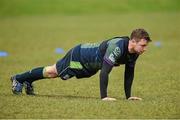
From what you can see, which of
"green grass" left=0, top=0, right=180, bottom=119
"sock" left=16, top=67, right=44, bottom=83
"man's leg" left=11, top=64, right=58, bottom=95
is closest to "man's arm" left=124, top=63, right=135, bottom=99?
"green grass" left=0, top=0, right=180, bottom=119

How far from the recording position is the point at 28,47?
22.0 m

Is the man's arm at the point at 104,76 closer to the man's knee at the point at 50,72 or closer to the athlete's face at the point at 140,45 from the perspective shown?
the athlete's face at the point at 140,45

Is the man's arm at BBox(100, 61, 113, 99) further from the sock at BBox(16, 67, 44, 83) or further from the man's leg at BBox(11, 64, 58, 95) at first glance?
the sock at BBox(16, 67, 44, 83)

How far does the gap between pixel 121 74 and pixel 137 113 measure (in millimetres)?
5629

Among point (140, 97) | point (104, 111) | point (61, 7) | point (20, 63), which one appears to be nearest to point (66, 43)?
point (20, 63)

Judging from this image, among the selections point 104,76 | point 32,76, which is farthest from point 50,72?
point 104,76

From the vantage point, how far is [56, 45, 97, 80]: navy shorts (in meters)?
9.98

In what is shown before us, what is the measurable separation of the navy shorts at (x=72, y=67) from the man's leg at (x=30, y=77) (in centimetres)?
13

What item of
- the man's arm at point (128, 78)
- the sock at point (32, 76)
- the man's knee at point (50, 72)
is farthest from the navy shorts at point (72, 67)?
the man's arm at point (128, 78)

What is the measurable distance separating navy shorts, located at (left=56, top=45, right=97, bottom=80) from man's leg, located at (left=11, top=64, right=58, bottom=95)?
125 mm

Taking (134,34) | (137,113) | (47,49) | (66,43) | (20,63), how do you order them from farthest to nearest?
(66,43) < (47,49) < (20,63) < (134,34) < (137,113)

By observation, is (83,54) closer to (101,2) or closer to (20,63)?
(20,63)

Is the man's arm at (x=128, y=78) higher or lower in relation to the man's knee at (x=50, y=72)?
lower

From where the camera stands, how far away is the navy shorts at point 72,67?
32.7ft
